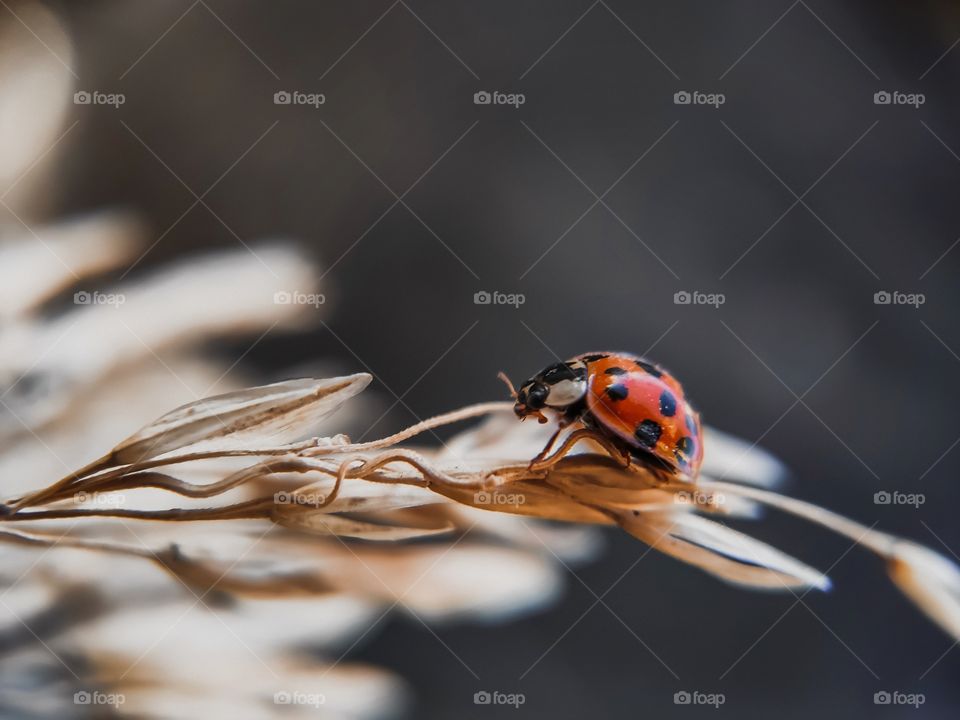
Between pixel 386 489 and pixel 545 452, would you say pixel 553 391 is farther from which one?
pixel 386 489

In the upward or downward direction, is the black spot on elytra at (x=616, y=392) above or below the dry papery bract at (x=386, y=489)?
above

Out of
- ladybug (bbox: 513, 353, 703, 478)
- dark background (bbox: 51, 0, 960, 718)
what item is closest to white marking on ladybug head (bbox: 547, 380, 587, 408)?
ladybug (bbox: 513, 353, 703, 478)

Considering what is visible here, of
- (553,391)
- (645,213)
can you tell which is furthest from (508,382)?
(645,213)

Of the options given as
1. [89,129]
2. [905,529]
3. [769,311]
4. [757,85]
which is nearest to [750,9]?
[757,85]

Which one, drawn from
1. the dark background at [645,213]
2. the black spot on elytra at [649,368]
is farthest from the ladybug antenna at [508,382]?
the black spot on elytra at [649,368]

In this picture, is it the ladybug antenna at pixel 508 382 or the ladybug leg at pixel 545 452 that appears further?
the ladybug antenna at pixel 508 382

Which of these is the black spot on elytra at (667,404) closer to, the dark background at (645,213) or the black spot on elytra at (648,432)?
the black spot on elytra at (648,432)

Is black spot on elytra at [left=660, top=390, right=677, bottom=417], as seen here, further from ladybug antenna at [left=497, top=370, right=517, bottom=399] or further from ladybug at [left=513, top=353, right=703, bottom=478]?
ladybug antenna at [left=497, top=370, right=517, bottom=399]

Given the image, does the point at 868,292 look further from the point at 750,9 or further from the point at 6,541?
the point at 6,541
